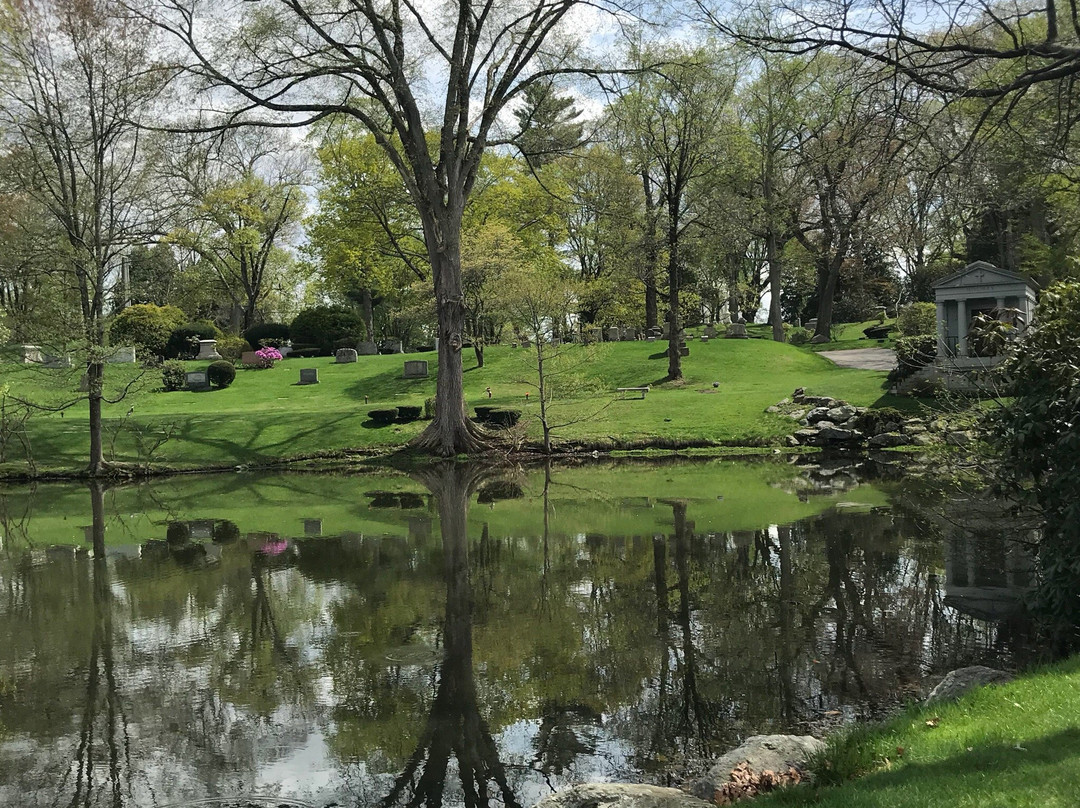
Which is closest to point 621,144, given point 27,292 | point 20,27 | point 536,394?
point 536,394

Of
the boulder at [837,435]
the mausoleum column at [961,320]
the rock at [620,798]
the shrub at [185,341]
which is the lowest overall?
the rock at [620,798]

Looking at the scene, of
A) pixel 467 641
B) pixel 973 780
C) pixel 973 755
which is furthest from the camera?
pixel 467 641

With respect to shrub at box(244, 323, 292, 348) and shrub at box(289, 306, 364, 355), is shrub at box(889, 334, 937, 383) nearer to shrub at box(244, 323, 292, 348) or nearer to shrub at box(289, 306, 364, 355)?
shrub at box(289, 306, 364, 355)

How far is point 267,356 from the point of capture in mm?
43062

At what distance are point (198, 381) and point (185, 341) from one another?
918 centimetres

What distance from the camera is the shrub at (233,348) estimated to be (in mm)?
44475

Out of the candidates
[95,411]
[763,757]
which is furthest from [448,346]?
[763,757]

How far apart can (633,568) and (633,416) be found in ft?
55.9

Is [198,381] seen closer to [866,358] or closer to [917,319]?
[866,358]

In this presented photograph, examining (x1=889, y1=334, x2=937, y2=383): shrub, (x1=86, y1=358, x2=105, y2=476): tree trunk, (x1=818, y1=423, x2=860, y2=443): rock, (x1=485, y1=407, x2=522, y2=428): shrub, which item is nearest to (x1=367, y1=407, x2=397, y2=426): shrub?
(x1=485, y1=407, x2=522, y2=428): shrub

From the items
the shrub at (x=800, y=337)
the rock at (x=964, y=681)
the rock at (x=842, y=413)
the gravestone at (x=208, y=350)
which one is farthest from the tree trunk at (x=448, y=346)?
the shrub at (x=800, y=337)

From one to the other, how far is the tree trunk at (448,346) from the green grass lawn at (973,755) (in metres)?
20.5

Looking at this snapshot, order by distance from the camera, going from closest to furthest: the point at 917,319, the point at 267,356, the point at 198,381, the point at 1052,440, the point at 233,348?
1. the point at 1052,440
2. the point at 917,319
3. the point at 198,381
4. the point at 267,356
5. the point at 233,348

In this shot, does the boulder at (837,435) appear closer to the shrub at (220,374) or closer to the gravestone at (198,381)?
the shrub at (220,374)
